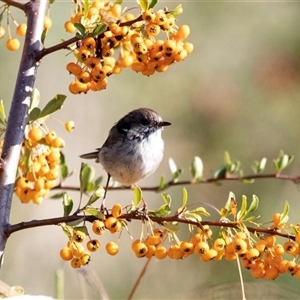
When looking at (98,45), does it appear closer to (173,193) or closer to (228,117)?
(173,193)

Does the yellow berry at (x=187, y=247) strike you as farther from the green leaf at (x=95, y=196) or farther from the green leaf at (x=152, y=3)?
the green leaf at (x=152, y=3)

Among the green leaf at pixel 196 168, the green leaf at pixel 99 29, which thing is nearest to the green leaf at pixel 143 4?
the green leaf at pixel 99 29

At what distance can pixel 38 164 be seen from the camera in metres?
2.26

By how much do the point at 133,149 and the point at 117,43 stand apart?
1748 millimetres

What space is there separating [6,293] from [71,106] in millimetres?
5023

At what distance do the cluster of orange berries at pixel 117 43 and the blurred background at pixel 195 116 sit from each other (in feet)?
10.5

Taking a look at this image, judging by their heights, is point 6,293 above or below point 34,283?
above

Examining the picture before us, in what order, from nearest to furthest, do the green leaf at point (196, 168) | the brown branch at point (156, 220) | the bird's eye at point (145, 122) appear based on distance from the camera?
the brown branch at point (156, 220)
the green leaf at point (196, 168)
the bird's eye at point (145, 122)

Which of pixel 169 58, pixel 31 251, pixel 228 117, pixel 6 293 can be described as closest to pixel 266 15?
pixel 228 117

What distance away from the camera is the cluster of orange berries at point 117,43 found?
6.64 feet

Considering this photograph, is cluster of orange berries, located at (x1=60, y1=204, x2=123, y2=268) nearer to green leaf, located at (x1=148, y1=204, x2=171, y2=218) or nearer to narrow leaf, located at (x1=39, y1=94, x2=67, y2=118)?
green leaf, located at (x1=148, y1=204, x2=171, y2=218)

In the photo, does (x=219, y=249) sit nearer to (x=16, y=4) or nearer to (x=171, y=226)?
(x=171, y=226)

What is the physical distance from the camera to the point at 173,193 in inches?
242

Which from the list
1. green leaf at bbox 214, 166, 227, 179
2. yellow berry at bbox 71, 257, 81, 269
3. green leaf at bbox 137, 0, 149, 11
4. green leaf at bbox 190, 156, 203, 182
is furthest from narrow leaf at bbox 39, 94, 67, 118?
green leaf at bbox 214, 166, 227, 179
